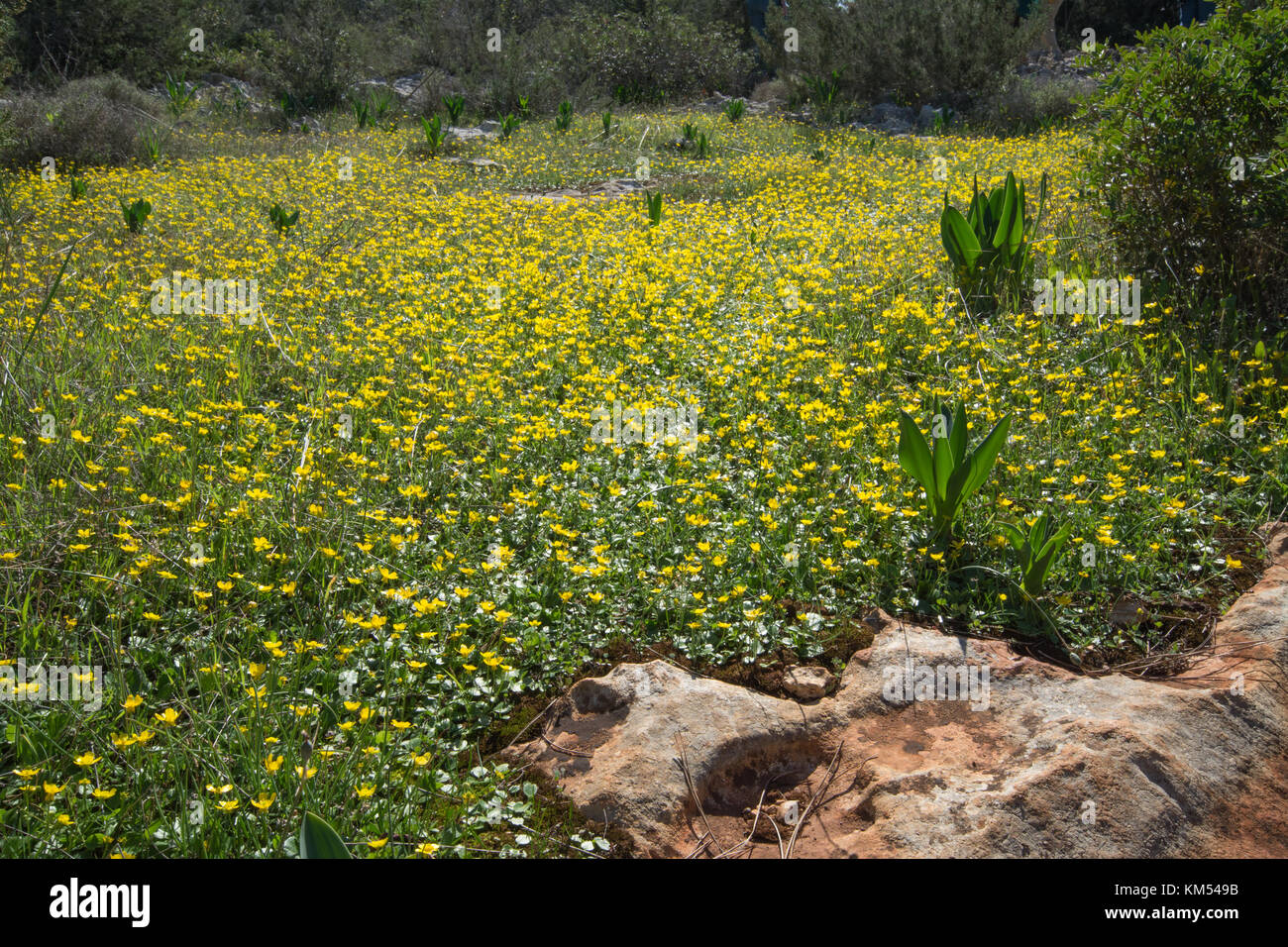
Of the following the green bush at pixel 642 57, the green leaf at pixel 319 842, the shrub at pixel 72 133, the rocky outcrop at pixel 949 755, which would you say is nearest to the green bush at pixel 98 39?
the shrub at pixel 72 133

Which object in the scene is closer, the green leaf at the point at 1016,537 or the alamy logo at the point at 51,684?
the alamy logo at the point at 51,684

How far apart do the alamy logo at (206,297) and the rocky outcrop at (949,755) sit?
3.57 m

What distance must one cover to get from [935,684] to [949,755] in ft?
0.99

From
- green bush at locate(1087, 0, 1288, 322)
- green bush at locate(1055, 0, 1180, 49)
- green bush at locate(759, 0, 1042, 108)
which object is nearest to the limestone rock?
green bush at locate(1087, 0, 1288, 322)

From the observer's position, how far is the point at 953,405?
4.04m

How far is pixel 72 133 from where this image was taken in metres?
10.0

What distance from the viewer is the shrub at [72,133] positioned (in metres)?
9.91

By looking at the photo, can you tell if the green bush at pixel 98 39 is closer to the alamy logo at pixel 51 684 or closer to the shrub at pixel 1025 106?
the shrub at pixel 1025 106

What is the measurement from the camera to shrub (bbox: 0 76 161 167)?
9.91 m
